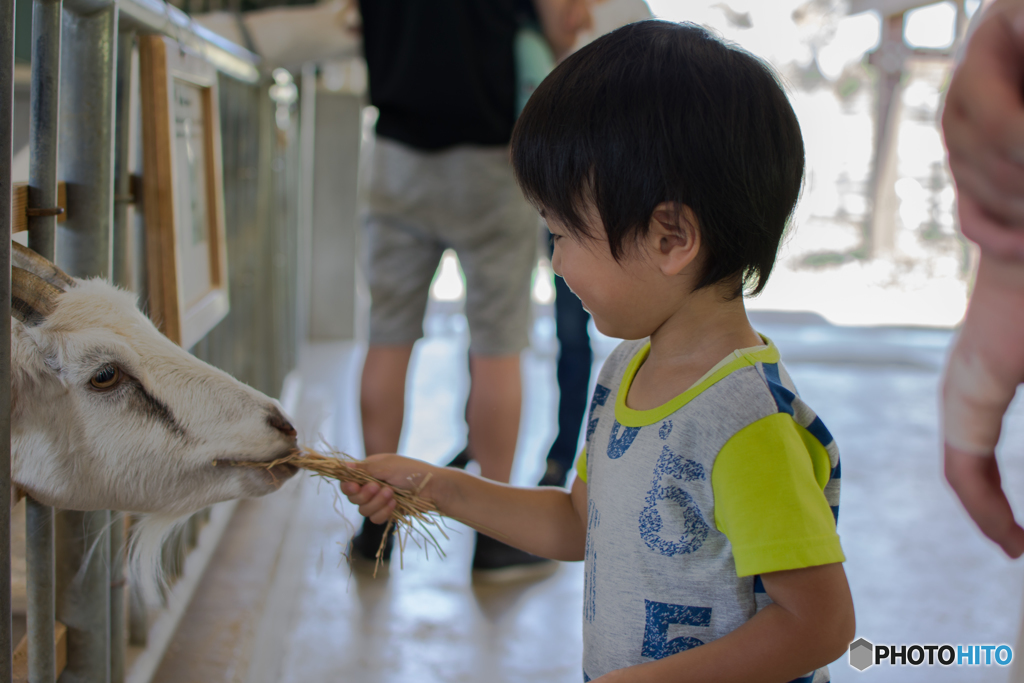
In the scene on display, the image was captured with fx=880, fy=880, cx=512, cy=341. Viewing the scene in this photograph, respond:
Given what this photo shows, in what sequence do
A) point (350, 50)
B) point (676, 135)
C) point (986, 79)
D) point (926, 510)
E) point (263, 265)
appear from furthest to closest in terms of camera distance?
1. point (263, 265)
2. point (926, 510)
3. point (350, 50)
4. point (676, 135)
5. point (986, 79)

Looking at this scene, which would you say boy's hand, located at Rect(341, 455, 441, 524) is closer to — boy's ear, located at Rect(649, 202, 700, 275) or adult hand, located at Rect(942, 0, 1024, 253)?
boy's ear, located at Rect(649, 202, 700, 275)

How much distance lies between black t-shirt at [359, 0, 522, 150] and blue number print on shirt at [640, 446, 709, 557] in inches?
44.3

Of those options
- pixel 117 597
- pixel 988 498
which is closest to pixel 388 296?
pixel 117 597

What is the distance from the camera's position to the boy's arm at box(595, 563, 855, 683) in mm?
673

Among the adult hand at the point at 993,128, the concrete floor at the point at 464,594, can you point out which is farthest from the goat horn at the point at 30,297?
the adult hand at the point at 993,128

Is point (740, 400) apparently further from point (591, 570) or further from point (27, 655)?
point (27, 655)

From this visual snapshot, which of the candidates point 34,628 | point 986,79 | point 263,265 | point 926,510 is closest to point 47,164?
point 34,628

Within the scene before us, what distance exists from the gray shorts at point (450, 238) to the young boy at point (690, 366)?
38.4 inches

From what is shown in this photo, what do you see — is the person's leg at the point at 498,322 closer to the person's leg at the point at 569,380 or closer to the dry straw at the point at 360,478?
the person's leg at the point at 569,380

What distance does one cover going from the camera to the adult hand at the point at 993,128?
56 centimetres

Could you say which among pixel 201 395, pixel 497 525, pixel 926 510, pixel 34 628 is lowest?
pixel 926 510

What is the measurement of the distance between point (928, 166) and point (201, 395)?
4.53m

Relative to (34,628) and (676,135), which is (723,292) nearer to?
(676,135)

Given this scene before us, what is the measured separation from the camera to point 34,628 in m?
0.89
